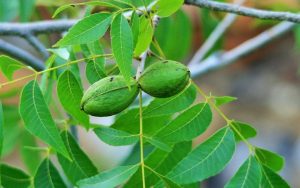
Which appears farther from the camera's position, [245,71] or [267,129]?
[245,71]

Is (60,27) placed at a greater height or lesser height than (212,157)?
greater

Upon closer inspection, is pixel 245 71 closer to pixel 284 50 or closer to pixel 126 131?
pixel 284 50

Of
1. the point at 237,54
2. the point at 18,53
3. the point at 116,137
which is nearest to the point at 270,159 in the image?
the point at 116,137

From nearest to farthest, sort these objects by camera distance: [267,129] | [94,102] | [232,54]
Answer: [94,102] → [232,54] → [267,129]

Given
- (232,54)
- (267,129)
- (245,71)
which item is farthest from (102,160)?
(232,54)

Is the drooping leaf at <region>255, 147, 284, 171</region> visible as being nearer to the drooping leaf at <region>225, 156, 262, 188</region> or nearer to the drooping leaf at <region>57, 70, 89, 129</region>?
the drooping leaf at <region>225, 156, 262, 188</region>

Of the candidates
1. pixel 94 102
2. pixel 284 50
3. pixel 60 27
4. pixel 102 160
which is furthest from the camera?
pixel 284 50

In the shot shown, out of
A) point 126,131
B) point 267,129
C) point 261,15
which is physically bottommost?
point 267,129

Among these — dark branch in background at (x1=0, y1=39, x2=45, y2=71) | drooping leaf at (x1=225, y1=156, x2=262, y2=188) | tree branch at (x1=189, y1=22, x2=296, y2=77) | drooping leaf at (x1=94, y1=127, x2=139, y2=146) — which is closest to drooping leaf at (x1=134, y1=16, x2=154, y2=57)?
drooping leaf at (x1=94, y1=127, x2=139, y2=146)
